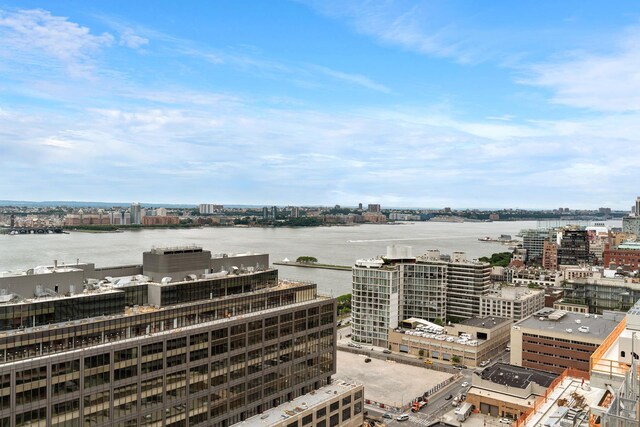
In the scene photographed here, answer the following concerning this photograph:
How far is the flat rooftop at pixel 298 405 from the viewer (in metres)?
21.2

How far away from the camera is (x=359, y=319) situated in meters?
46.0

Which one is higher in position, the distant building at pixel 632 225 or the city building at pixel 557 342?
the distant building at pixel 632 225

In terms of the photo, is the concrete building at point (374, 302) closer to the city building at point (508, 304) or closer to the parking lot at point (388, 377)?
the parking lot at point (388, 377)

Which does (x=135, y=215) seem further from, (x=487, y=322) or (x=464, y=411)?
(x=464, y=411)

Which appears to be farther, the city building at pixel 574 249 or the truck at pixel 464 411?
the city building at pixel 574 249

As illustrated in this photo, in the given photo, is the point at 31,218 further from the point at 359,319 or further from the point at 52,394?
the point at 52,394

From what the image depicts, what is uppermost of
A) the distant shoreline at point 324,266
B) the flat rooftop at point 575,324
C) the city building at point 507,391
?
the flat rooftop at point 575,324

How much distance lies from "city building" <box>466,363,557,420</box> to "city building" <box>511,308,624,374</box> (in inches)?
224

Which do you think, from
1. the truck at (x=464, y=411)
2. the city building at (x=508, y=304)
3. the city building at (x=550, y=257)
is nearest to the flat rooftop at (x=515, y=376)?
the truck at (x=464, y=411)

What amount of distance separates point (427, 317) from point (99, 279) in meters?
36.6

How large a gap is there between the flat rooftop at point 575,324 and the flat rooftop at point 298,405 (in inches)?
784

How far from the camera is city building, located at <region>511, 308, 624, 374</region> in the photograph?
35625 mm

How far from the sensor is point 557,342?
36812 mm

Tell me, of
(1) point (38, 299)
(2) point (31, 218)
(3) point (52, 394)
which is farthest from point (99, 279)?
(2) point (31, 218)
